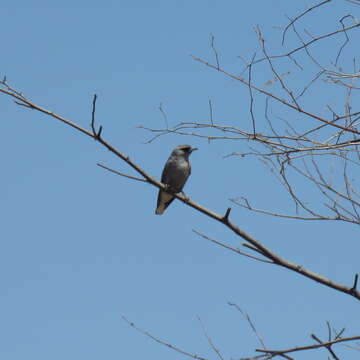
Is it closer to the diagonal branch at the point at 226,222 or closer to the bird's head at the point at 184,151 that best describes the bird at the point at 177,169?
the bird's head at the point at 184,151

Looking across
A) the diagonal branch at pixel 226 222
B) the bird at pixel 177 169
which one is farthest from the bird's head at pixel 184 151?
the diagonal branch at pixel 226 222

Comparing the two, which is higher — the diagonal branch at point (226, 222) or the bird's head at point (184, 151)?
the bird's head at point (184, 151)

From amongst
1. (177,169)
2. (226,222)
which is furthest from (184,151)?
(226,222)

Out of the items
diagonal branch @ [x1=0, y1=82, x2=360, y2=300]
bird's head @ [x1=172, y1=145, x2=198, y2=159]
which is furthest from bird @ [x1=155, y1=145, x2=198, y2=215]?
diagonal branch @ [x1=0, y1=82, x2=360, y2=300]

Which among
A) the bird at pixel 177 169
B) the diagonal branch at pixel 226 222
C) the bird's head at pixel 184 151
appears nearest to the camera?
the diagonal branch at pixel 226 222

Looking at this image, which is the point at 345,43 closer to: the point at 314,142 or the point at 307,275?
the point at 314,142

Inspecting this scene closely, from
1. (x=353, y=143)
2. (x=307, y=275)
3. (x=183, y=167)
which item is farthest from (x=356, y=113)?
(x=183, y=167)

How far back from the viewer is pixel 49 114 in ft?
8.47

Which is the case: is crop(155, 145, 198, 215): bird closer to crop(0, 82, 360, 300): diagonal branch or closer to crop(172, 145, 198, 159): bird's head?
crop(172, 145, 198, 159): bird's head

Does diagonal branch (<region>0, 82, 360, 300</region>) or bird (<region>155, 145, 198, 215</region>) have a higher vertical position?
bird (<region>155, 145, 198, 215</region>)

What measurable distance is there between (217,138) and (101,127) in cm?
100

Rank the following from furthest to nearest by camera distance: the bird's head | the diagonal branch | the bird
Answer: the bird's head < the bird < the diagonal branch

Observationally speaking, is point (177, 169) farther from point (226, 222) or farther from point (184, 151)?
point (226, 222)

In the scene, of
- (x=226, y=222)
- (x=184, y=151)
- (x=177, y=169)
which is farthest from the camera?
(x=184, y=151)
